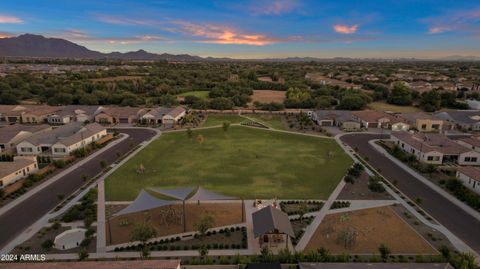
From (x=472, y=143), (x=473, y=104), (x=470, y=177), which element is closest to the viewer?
(x=470, y=177)

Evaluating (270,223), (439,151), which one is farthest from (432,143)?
(270,223)

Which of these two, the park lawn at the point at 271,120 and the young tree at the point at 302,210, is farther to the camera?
the park lawn at the point at 271,120

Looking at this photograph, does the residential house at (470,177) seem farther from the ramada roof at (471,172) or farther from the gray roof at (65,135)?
the gray roof at (65,135)

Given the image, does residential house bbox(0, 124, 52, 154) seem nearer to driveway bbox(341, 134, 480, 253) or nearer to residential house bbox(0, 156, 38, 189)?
residential house bbox(0, 156, 38, 189)

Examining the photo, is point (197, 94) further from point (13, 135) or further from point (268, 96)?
point (13, 135)

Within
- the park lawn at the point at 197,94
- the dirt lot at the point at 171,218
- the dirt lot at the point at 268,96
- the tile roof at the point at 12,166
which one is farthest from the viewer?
the park lawn at the point at 197,94

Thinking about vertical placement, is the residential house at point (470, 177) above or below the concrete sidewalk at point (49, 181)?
above

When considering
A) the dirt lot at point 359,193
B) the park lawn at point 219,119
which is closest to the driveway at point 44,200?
the park lawn at point 219,119
